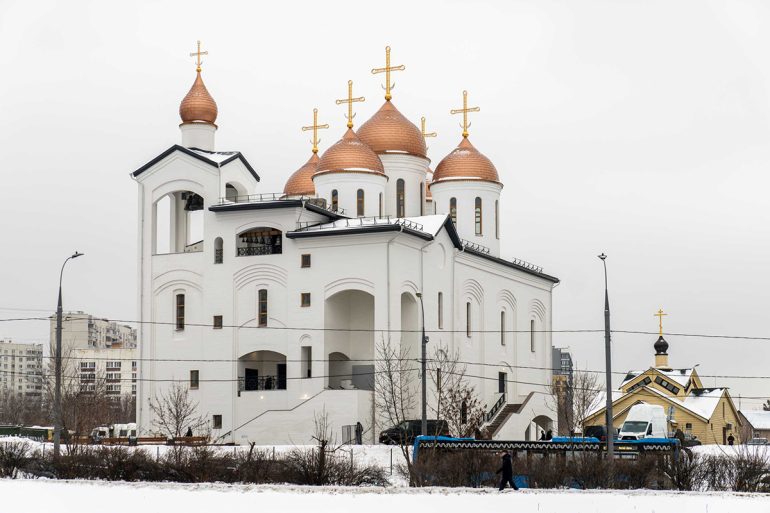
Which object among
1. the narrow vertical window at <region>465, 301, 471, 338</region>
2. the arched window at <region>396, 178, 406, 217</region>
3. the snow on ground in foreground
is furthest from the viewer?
the arched window at <region>396, 178, 406, 217</region>

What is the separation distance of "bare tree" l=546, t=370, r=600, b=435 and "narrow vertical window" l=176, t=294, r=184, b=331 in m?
16.8

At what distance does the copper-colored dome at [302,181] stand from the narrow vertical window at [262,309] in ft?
37.8

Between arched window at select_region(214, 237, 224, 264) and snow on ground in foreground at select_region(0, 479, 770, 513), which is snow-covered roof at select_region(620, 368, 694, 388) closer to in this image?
arched window at select_region(214, 237, 224, 264)

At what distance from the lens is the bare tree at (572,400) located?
195 ft

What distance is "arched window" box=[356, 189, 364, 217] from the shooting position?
5703 cm

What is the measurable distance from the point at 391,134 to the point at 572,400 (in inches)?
587

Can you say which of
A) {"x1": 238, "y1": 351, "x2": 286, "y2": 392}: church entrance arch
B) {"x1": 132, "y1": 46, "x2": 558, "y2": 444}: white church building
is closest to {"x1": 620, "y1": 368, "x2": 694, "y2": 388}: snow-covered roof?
{"x1": 132, "y1": 46, "x2": 558, "y2": 444}: white church building

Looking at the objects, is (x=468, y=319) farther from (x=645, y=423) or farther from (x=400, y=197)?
(x=645, y=423)

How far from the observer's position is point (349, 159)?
57.2 meters

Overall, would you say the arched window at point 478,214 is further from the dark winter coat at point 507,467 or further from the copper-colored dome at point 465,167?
the dark winter coat at point 507,467

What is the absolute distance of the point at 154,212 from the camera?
186ft

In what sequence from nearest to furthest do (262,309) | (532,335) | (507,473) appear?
1. (507,473)
2. (262,309)
3. (532,335)

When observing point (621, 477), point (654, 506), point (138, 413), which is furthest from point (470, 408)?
point (654, 506)

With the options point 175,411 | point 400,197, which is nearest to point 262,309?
point 175,411
